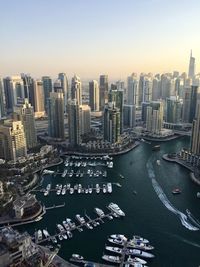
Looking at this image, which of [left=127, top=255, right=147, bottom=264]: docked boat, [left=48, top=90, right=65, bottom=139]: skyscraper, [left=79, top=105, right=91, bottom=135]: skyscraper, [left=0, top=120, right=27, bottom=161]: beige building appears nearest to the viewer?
[left=127, top=255, right=147, bottom=264]: docked boat

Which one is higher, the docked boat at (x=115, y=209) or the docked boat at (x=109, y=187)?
the docked boat at (x=109, y=187)

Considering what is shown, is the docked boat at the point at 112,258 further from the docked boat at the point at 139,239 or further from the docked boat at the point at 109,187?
the docked boat at the point at 109,187

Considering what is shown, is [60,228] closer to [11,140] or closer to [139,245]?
[139,245]

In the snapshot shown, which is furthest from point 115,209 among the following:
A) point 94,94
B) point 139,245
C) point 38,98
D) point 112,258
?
point 94,94

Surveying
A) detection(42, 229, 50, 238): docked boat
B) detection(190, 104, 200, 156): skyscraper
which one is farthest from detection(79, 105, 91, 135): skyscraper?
detection(42, 229, 50, 238): docked boat

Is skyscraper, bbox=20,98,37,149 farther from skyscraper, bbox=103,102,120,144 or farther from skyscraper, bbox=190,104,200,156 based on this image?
skyscraper, bbox=190,104,200,156

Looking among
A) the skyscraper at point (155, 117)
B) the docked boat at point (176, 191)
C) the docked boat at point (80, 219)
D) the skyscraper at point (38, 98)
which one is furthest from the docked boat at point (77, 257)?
the skyscraper at point (38, 98)
